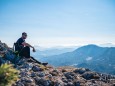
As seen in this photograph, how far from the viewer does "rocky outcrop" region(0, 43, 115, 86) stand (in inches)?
910

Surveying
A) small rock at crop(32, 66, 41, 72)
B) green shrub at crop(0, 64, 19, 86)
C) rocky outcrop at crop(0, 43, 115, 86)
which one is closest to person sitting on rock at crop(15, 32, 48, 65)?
rocky outcrop at crop(0, 43, 115, 86)

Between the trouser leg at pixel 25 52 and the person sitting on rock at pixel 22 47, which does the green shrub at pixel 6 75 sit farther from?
the trouser leg at pixel 25 52

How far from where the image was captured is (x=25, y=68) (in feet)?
84.4

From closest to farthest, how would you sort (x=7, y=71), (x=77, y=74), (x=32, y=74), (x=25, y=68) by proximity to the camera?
(x=7, y=71)
(x=32, y=74)
(x=25, y=68)
(x=77, y=74)

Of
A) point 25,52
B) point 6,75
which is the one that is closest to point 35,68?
point 25,52

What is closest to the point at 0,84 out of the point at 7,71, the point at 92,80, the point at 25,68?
the point at 7,71

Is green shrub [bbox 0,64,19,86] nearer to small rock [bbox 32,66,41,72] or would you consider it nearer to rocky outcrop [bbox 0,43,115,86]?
rocky outcrop [bbox 0,43,115,86]

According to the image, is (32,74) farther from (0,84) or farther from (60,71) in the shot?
(0,84)

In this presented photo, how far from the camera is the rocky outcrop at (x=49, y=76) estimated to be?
23.1 meters

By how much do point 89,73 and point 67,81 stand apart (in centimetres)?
415

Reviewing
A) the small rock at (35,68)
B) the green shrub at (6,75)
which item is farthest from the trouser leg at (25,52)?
the green shrub at (6,75)

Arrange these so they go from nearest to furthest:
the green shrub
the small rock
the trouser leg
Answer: the green shrub
the small rock
the trouser leg

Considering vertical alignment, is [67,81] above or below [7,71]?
below

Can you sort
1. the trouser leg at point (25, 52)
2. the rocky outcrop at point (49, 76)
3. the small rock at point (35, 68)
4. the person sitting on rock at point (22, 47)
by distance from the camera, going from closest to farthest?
the rocky outcrop at point (49, 76)
the small rock at point (35, 68)
the person sitting on rock at point (22, 47)
the trouser leg at point (25, 52)
